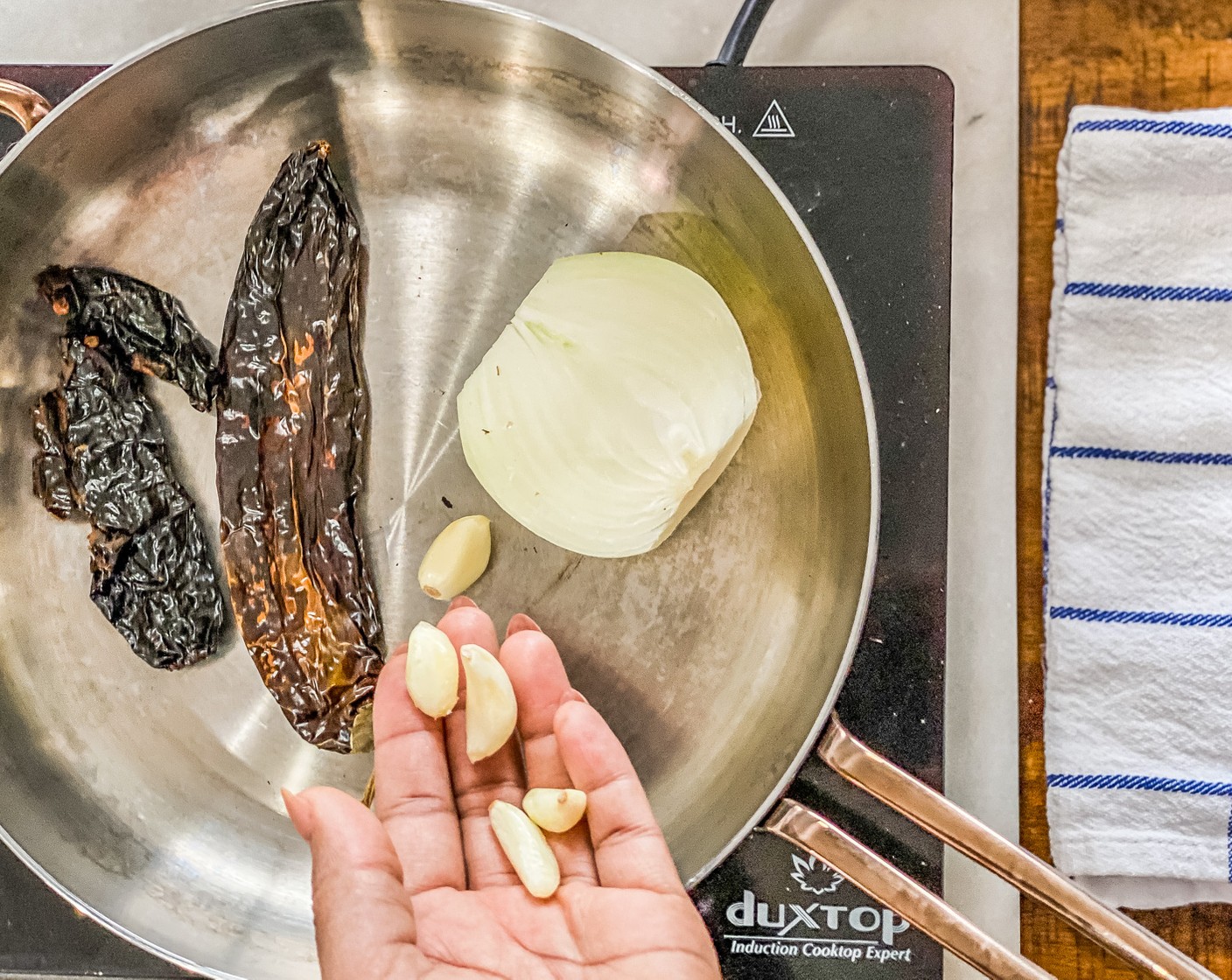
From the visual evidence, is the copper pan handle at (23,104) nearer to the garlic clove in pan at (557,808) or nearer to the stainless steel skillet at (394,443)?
the stainless steel skillet at (394,443)

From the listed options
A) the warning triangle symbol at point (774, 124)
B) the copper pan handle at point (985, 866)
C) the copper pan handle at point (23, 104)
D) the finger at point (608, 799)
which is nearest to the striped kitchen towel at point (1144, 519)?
the copper pan handle at point (985, 866)

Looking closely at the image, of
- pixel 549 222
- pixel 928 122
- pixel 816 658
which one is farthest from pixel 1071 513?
pixel 549 222

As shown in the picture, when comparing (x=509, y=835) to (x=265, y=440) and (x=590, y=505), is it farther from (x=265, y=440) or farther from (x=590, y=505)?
(x=265, y=440)

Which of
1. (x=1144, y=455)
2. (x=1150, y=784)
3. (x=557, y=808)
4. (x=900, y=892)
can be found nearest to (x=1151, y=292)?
(x=1144, y=455)

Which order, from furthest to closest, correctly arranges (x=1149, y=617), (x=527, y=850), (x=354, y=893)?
(x=1149, y=617)
(x=527, y=850)
(x=354, y=893)

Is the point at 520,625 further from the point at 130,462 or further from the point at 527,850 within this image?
the point at 130,462
